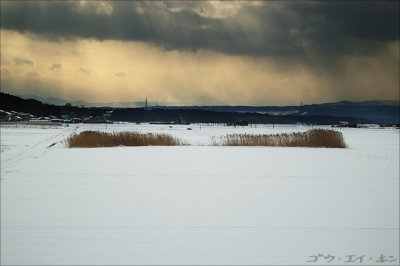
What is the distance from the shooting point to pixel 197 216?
22.9ft

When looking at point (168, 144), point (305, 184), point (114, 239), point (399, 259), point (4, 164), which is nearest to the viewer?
point (399, 259)

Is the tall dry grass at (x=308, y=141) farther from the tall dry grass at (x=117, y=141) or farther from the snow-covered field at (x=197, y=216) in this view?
the snow-covered field at (x=197, y=216)

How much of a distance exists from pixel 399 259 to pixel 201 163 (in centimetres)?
1009

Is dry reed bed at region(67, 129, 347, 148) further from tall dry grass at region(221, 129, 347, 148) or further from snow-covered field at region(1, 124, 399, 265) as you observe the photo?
snow-covered field at region(1, 124, 399, 265)

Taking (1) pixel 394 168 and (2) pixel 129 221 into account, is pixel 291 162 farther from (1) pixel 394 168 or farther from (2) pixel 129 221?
(2) pixel 129 221

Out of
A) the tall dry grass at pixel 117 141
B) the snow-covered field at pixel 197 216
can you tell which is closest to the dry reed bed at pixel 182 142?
the tall dry grass at pixel 117 141

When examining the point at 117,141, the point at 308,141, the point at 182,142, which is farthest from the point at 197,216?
the point at 308,141

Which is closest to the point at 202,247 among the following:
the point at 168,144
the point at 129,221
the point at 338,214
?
the point at 129,221

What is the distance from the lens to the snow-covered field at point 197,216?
5082 mm

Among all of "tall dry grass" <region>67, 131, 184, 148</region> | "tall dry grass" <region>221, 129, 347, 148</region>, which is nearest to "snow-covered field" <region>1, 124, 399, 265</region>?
"tall dry grass" <region>67, 131, 184, 148</region>

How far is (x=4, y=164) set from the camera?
13.7 metres

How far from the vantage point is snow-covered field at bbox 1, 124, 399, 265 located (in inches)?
200

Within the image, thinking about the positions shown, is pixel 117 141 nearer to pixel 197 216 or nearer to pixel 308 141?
pixel 308 141

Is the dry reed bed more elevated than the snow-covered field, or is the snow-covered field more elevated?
the dry reed bed
